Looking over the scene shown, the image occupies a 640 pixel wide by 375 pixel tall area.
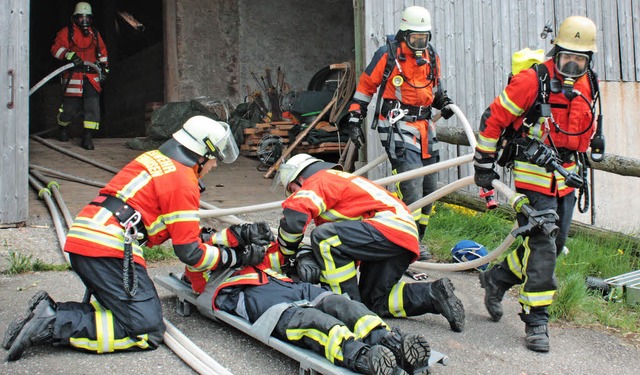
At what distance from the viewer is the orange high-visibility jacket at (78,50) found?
1047 centimetres

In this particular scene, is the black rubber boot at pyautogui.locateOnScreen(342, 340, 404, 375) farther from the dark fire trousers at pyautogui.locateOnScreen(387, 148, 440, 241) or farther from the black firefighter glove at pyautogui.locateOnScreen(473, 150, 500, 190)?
the dark fire trousers at pyautogui.locateOnScreen(387, 148, 440, 241)

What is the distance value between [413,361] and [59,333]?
2.01 m

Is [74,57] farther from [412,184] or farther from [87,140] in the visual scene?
[412,184]

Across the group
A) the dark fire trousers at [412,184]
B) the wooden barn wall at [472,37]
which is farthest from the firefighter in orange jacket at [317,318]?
the wooden barn wall at [472,37]

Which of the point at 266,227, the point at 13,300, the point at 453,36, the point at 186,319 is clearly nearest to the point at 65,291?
the point at 13,300

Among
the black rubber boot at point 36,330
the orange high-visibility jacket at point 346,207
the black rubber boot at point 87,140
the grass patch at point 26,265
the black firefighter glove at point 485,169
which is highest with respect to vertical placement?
the black rubber boot at point 87,140

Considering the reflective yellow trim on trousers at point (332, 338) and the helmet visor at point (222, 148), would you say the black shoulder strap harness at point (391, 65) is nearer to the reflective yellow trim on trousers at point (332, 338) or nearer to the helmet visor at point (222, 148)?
the helmet visor at point (222, 148)

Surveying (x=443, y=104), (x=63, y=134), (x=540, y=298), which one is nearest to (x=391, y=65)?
(x=443, y=104)

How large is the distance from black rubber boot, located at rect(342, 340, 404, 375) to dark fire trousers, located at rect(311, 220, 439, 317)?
39.1 inches

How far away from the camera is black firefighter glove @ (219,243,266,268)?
4.34 meters

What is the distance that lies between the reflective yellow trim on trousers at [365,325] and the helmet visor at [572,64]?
198cm

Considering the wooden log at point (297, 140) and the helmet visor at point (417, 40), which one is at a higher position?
the helmet visor at point (417, 40)

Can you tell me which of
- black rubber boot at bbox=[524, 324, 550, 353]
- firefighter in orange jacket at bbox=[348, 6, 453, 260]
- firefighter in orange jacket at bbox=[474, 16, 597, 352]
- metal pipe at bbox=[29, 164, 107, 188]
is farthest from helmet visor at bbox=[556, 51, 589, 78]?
metal pipe at bbox=[29, 164, 107, 188]

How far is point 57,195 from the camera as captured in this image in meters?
7.20
